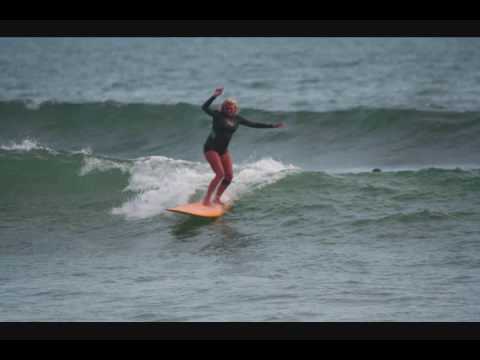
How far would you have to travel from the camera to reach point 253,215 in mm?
11773

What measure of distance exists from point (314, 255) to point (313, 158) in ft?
26.9

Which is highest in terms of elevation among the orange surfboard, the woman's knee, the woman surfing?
the woman surfing

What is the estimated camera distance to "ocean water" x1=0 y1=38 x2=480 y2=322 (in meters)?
8.06

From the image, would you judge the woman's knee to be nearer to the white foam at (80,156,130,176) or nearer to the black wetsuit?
the black wetsuit

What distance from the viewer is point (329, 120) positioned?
20984 mm

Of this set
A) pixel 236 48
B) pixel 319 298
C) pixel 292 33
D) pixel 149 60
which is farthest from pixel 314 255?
pixel 236 48

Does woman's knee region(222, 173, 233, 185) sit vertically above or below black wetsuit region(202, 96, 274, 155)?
below

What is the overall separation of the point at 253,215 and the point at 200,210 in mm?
881

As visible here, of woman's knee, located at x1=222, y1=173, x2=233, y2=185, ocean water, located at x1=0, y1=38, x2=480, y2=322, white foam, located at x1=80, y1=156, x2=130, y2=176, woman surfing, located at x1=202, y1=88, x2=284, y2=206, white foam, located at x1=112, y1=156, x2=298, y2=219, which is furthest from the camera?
white foam, located at x1=80, y1=156, x2=130, y2=176

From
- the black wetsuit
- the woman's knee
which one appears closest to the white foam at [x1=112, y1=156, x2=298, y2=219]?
the woman's knee

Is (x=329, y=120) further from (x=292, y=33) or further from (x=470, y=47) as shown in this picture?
(x=470, y=47)

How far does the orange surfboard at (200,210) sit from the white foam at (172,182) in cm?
70

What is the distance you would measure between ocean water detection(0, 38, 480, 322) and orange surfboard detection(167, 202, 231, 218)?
120 mm

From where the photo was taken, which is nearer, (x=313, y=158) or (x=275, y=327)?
(x=275, y=327)
